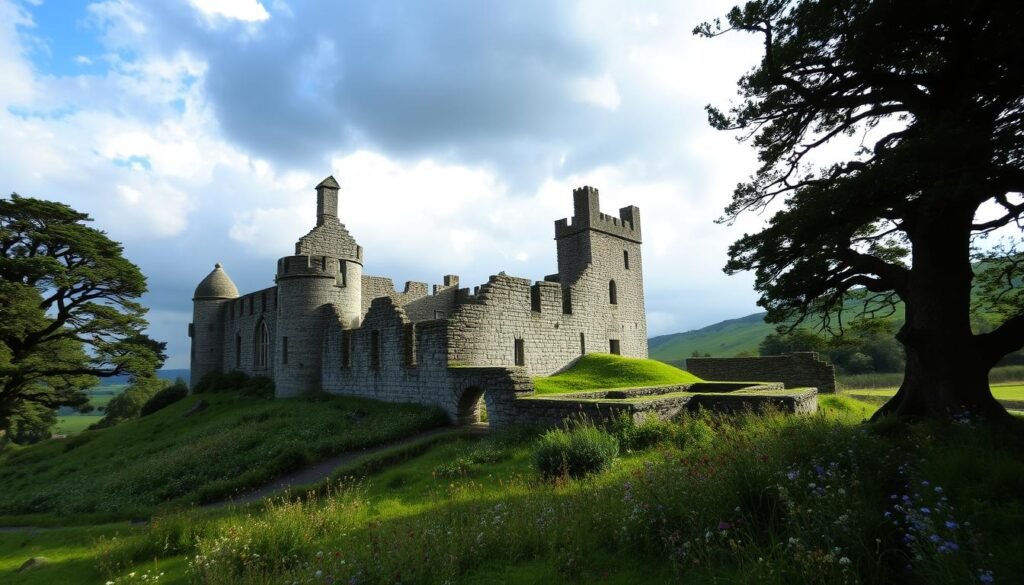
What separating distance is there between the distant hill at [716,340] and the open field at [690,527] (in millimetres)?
96156

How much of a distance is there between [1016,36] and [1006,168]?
1730 millimetres

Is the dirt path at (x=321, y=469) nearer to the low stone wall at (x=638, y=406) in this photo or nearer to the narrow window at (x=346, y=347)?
the low stone wall at (x=638, y=406)

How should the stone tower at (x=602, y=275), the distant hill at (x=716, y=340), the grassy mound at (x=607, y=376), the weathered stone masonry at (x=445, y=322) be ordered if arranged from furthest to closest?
the distant hill at (x=716, y=340)
the stone tower at (x=602, y=275)
the grassy mound at (x=607, y=376)
the weathered stone masonry at (x=445, y=322)

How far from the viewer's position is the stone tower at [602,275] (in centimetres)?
2448

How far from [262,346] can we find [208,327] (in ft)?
28.0

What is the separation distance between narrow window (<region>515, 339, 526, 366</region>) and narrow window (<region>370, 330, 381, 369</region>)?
18.4 ft

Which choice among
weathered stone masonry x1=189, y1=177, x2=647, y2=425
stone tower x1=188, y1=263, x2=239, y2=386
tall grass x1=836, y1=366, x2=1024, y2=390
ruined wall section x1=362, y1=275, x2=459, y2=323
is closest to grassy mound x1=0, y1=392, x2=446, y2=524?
weathered stone masonry x1=189, y1=177, x2=647, y2=425

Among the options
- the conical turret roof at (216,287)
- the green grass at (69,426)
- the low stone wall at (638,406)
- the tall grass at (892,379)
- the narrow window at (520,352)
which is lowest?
the green grass at (69,426)

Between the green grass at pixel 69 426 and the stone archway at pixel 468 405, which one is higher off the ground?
the stone archway at pixel 468 405

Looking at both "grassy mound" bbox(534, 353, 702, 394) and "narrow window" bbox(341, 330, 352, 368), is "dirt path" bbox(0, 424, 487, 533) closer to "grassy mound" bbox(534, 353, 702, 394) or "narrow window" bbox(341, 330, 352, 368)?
"grassy mound" bbox(534, 353, 702, 394)

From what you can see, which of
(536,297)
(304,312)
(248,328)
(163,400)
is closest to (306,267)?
(304,312)

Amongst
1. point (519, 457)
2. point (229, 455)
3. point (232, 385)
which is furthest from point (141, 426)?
point (519, 457)

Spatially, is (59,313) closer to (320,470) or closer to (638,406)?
(320,470)

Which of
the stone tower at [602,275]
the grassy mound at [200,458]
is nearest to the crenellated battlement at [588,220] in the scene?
the stone tower at [602,275]
